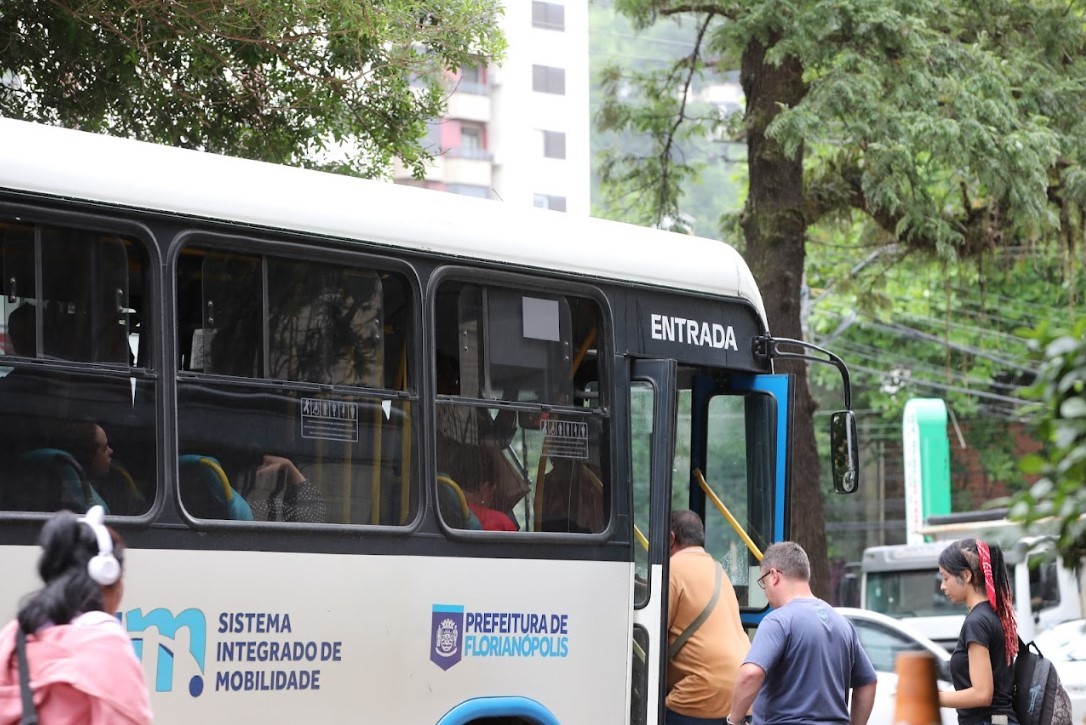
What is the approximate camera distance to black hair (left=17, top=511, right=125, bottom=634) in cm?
392

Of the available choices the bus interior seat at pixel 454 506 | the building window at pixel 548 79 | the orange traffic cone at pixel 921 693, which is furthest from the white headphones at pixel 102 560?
the building window at pixel 548 79

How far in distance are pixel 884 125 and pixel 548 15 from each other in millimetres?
31836

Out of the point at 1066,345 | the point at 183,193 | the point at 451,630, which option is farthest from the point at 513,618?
the point at 1066,345

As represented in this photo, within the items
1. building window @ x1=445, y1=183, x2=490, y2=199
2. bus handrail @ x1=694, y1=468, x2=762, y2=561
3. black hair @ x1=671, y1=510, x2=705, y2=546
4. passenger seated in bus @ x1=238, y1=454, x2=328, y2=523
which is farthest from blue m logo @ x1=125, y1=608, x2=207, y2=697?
building window @ x1=445, y1=183, x2=490, y2=199

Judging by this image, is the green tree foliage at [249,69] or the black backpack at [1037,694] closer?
the black backpack at [1037,694]

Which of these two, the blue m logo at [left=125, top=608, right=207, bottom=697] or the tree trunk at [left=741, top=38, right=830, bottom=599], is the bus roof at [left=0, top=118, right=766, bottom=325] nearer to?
the blue m logo at [left=125, top=608, right=207, bottom=697]

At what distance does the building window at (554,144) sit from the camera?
152 ft

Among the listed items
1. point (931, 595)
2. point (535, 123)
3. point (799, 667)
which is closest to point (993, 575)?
point (799, 667)

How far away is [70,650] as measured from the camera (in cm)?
388

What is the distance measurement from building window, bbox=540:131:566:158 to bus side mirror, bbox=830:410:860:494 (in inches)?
1518

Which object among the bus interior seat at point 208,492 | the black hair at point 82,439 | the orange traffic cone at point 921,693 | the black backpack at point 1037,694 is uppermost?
the black hair at point 82,439

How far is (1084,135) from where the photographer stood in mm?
13812

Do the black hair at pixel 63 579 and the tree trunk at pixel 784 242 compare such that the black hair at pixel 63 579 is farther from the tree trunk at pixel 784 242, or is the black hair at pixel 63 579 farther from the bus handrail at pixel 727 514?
the tree trunk at pixel 784 242

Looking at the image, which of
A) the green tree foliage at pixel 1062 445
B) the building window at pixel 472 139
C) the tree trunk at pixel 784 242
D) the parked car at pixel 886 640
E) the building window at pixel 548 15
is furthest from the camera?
the building window at pixel 472 139
